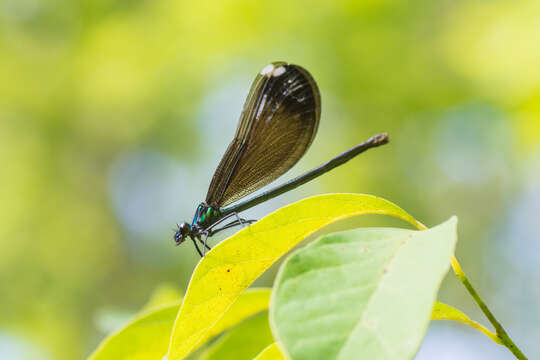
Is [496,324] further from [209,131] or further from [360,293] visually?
[209,131]

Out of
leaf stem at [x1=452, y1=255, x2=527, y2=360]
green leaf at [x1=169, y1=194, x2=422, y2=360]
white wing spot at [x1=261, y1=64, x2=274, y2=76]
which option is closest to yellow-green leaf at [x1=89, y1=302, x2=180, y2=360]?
green leaf at [x1=169, y1=194, x2=422, y2=360]

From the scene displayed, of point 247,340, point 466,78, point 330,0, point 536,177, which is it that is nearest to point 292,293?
point 247,340

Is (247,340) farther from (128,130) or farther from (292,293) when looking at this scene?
(128,130)

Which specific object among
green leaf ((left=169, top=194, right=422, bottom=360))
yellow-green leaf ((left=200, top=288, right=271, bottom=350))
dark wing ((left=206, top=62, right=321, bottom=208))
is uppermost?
dark wing ((left=206, top=62, right=321, bottom=208))

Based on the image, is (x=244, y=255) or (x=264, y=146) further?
(x=264, y=146)

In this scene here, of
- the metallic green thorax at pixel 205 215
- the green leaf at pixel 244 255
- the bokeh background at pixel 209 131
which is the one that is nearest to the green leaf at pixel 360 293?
the green leaf at pixel 244 255

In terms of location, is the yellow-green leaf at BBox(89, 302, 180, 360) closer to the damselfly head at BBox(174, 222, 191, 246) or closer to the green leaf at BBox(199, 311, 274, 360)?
the green leaf at BBox(199, 311, 274, 360)

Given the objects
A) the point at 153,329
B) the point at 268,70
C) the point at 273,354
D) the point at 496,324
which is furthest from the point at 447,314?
the point at 268,70
